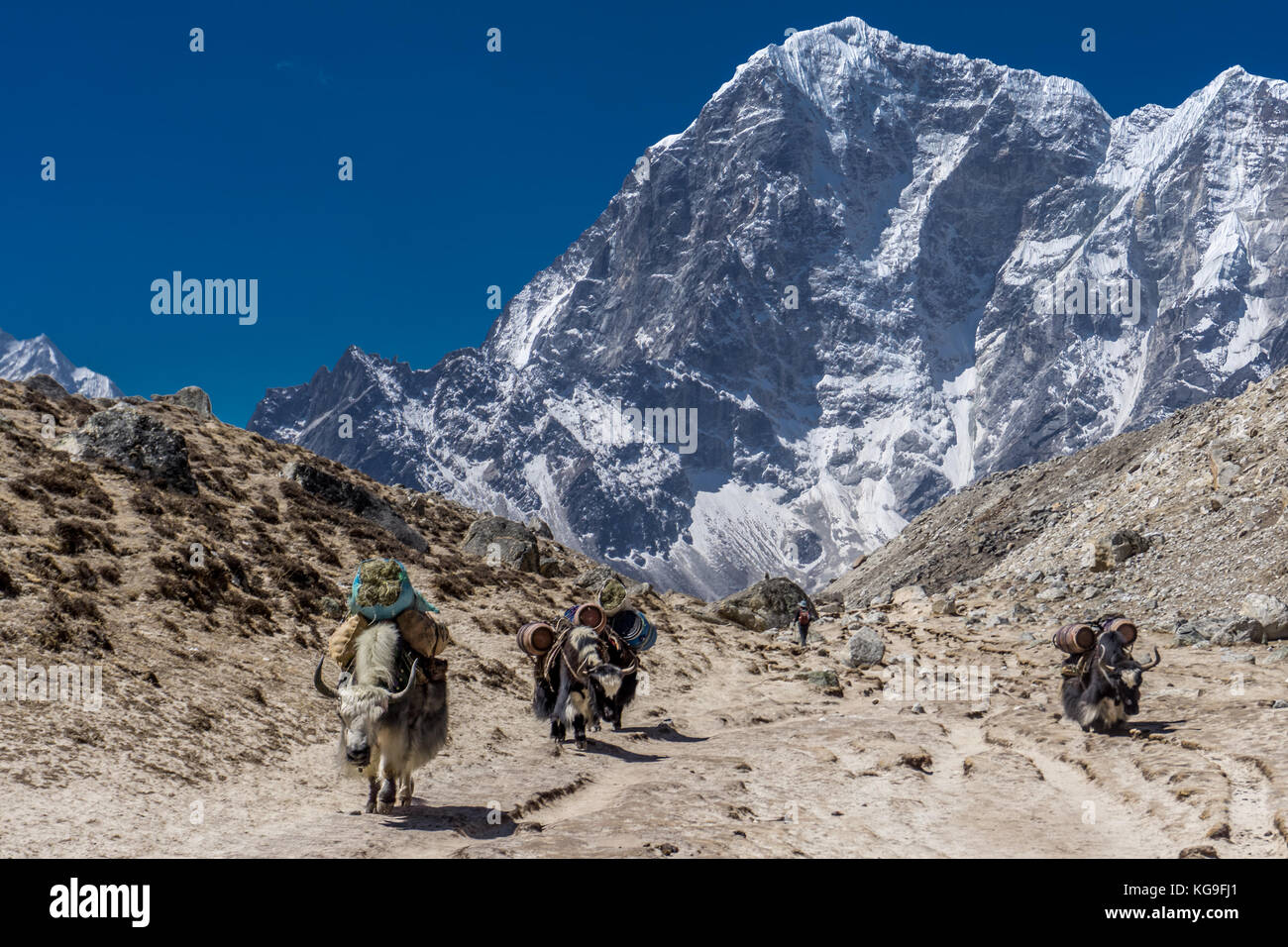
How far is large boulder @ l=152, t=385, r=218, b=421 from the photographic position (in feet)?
128

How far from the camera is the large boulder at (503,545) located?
34.2 metres

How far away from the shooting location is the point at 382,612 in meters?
10.2

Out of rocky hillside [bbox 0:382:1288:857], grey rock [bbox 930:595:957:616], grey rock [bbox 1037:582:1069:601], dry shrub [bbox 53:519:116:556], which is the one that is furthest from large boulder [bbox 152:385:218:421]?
grey rock [bbox 1037:582:1069:601]

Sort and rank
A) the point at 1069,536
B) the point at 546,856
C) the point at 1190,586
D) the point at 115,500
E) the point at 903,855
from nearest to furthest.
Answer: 1. the point at 546,856
2. the point at 903,855
3. the point at 115,500
4. the point at 1190,586
5. the point at 1069,536

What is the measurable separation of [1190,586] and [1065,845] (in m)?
24.1

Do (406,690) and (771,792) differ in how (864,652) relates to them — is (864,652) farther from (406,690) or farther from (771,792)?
(406,690)

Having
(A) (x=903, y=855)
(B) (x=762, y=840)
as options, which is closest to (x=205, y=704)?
(B) (x=762, y=840)

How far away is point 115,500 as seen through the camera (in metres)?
21.3
